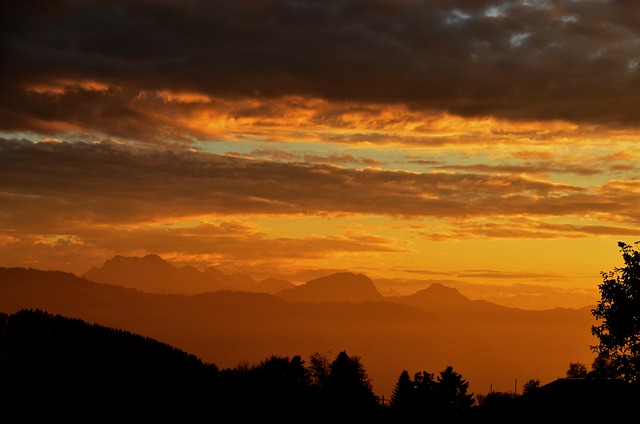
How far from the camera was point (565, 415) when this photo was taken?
6425 cm

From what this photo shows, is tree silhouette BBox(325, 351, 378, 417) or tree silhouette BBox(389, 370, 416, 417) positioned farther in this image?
tree silhouette BBox(325, 351, 378, 417)

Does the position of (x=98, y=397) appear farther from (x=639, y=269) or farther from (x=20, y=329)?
(x=639, y=269)

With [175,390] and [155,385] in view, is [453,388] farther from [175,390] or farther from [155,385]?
[155,385]

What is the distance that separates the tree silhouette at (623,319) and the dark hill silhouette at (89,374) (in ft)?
221

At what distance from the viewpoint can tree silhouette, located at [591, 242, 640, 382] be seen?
64.9 metres

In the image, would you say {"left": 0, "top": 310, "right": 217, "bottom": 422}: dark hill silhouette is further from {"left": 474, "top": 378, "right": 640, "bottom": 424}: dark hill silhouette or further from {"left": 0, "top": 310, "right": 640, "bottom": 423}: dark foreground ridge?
{"left": 474, "top": 378, "right": 640, "bottom": 424}: dark hill silhouette

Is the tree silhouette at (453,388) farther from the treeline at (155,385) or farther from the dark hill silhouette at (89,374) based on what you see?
the dark hill silhouette at (89,374)

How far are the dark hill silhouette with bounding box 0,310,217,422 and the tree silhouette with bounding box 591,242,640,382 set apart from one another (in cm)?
6741

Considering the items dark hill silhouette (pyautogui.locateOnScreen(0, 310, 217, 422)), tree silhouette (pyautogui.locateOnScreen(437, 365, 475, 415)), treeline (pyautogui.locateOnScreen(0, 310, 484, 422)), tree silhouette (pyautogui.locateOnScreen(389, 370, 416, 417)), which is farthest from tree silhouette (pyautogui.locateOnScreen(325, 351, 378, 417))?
dark hill silhouette (pyautogui.locateOnScreen(0, 310, 217, 422))

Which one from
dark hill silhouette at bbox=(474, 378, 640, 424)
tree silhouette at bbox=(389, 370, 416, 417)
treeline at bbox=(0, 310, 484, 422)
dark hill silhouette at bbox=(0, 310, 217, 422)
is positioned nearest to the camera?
dark hill silhouette at bbox=(474, 378, 640, 424)

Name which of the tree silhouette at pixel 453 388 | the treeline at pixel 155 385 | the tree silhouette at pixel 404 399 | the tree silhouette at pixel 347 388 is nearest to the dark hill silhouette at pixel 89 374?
the treeline at pixel 155 385

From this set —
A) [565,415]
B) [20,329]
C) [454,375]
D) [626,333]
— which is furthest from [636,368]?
[20,329]

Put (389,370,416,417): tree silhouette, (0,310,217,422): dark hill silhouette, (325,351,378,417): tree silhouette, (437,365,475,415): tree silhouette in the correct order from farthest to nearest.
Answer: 1. (437,365,475,415): tree silhouette
2. (325,351,378,417): tree silhouette
3. (389,370,416,417): tree silhouette
4. (0,310,217,422): dark hill silhouette

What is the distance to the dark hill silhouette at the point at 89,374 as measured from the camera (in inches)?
4449
